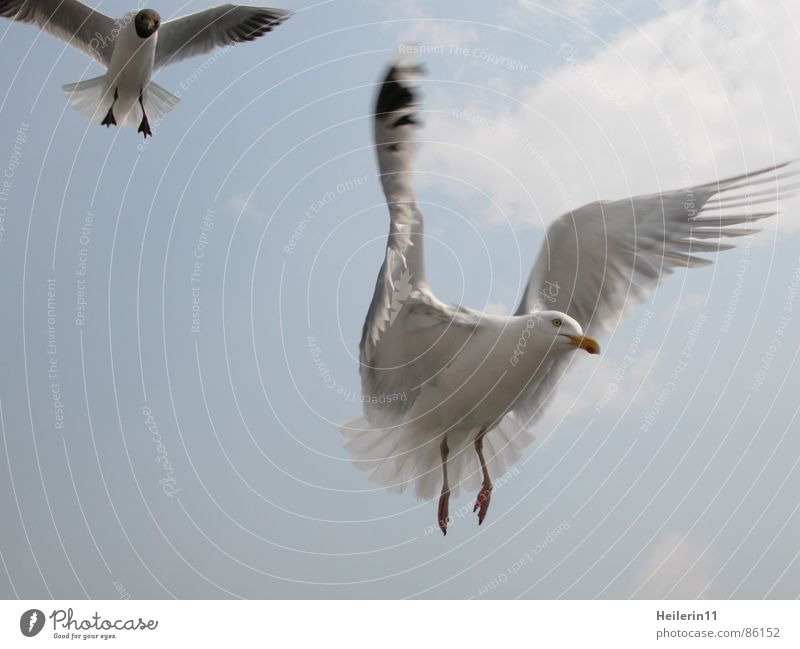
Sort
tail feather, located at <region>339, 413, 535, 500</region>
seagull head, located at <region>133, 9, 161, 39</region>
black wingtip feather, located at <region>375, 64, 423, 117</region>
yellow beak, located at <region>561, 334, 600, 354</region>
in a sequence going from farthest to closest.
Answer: seagull head, located at <region>133, 9, 161, 39</region> → tail feather, located at <region>339, 413, 535, 500</region> → yellow beak, located at <region>561, 334, 600, 354</region> → black wingtip feather, located at <region>375, 64, 423, 117</region>

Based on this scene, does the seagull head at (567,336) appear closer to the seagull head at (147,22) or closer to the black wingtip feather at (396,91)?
the black wingtip feather at (396,91)

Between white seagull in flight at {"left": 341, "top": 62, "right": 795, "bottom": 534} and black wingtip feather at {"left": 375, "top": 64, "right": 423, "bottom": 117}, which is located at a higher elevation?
black wingtip feather at {"left": 375, "top": 64, "right": 423, "bottom": 117}

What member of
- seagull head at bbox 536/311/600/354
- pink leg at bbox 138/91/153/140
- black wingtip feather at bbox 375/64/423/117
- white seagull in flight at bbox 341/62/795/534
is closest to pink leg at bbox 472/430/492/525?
white seagull in flight at bbox 341/62/795/534

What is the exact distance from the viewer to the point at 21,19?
17.9 ft

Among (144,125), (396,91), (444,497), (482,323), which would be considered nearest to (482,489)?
(444,497)

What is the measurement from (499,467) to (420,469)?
42cm

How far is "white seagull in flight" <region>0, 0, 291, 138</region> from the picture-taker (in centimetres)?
545

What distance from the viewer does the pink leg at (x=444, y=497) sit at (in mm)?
4555

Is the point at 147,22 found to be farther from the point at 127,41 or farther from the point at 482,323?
the point at 482,323

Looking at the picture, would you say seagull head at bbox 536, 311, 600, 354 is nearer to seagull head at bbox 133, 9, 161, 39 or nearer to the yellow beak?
the yellow beak

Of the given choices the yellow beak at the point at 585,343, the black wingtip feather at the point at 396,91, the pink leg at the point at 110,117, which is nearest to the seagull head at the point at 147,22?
the pink leg at the point at 110,117

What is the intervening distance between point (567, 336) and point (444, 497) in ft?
3.52

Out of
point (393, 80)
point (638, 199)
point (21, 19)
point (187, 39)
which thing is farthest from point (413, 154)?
point (21, 19)

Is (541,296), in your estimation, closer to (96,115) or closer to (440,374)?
(440,374)
